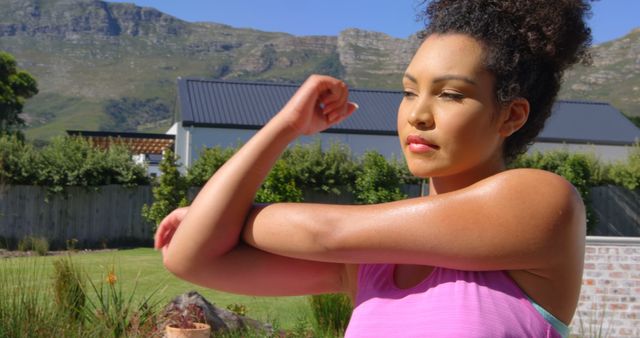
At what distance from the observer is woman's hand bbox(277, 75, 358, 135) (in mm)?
1354

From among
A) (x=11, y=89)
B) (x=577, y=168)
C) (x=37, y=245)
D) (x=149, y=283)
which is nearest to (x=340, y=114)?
(x=37, y=245)

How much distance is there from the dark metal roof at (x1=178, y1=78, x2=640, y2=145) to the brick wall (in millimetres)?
23748

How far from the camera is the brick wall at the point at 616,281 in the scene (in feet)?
27.3

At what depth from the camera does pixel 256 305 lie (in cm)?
963

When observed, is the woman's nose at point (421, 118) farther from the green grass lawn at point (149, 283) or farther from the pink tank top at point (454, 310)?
the green grass lawn at point (149, 283)

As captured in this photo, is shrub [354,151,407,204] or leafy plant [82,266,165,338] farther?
shrub [354,151,407,204]

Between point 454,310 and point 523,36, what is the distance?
1.50ft

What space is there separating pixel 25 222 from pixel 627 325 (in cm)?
1811

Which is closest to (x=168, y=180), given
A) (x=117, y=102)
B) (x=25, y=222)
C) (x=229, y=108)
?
(x=25, y=222)

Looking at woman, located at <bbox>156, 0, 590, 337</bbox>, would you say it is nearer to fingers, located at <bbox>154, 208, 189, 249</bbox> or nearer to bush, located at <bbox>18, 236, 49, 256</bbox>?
fingers, located at <bbox>154, 208, 189, 249</bbox>

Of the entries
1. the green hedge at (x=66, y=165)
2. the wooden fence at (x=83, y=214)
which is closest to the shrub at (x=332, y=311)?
the wooden fence at (x=83, y=214)

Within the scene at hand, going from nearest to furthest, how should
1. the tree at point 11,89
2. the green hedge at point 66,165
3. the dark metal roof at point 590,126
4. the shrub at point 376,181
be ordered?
1. the green hedge at point 66,165
2. the shrub at point 376,181
3. the dark metal roof at point 590,126
4. the tree at point 11,89


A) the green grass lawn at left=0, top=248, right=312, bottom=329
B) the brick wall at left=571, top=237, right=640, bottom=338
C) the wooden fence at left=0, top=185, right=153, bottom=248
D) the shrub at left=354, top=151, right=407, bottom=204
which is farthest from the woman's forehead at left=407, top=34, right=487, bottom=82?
the wooden fence at left=0, top=185, right=153, bottom=248

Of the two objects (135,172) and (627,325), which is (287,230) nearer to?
(627,325)
